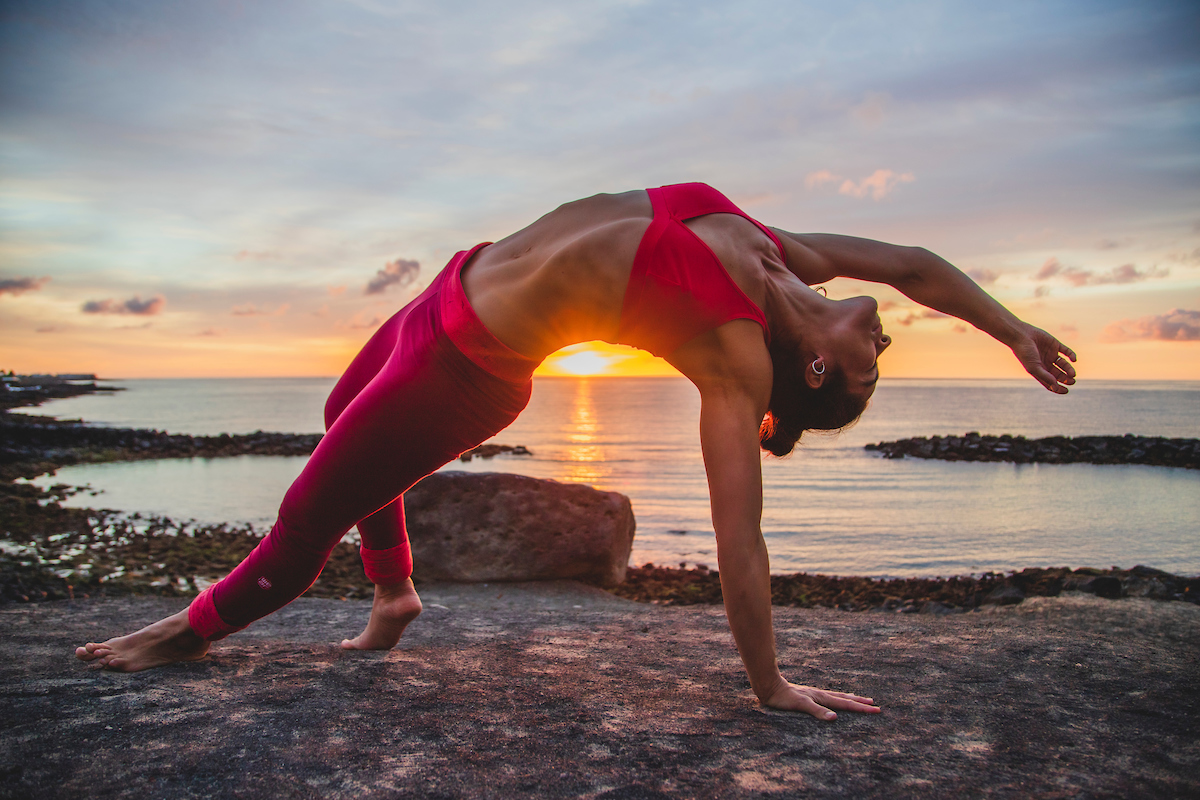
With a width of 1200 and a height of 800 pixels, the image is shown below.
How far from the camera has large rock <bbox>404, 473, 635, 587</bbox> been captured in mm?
5793

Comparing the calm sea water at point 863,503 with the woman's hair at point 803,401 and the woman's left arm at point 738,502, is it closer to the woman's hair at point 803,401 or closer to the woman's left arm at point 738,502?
the woman's hair at point 803,401

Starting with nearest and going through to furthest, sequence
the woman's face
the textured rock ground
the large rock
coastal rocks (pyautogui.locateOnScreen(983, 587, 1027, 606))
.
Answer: the textured rock ground
the woman's face
coastal rocks (pyautogui.locateOnScreen(983, 587, 1027, 606))
the large rock

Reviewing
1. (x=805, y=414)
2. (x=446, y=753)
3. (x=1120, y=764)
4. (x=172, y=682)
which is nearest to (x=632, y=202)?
(x=805, y=414)

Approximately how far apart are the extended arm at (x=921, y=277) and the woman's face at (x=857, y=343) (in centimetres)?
29

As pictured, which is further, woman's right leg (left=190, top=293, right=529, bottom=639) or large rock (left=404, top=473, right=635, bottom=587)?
large rock (left=404, top=473, right=635, bottom=587)

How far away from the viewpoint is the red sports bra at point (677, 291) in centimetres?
204

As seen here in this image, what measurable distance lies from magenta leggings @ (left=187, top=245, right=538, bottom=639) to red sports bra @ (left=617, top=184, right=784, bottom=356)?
1.54 feet

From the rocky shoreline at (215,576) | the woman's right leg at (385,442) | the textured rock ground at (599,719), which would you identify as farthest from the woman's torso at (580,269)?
the rocky shoreline at (215,576)

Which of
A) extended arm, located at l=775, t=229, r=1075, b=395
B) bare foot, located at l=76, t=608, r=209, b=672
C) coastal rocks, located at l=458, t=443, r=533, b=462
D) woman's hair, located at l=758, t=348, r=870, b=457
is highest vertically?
extended arm, located at l=775, t=229, r=1075, b=395

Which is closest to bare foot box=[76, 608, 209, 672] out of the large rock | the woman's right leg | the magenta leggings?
the magenta leggings

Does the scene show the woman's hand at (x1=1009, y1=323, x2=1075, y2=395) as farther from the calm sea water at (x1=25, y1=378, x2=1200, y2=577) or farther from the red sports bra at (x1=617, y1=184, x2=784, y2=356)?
the calm sea water at (x1=25, y1=378, x2=1200, y2=577)

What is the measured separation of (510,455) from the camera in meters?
22.3

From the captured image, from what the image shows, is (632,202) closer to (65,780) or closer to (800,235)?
(800,235)

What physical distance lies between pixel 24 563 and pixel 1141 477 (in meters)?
20.3
